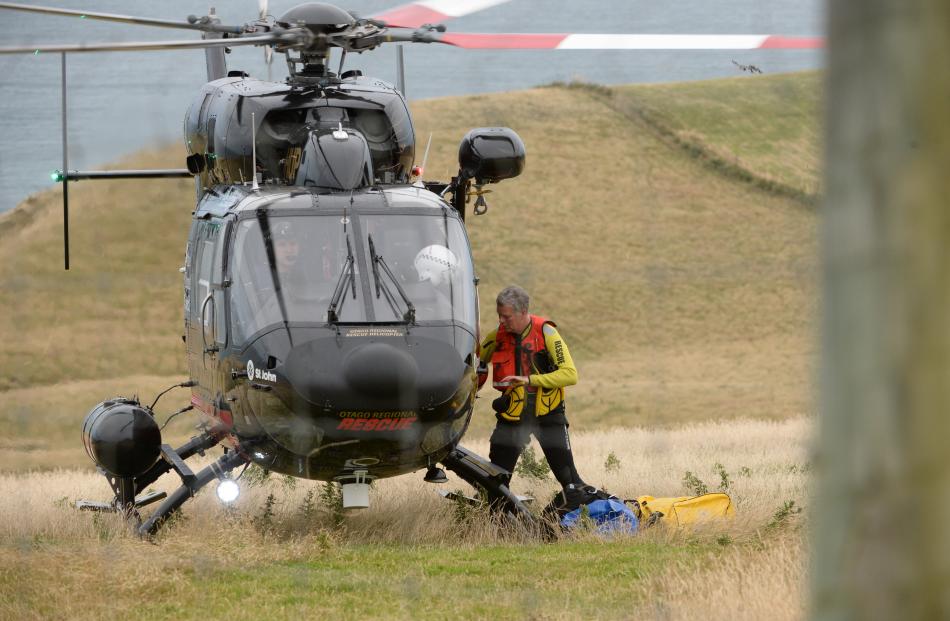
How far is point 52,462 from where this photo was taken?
26.0 metres

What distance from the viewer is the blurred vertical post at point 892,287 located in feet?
7.18

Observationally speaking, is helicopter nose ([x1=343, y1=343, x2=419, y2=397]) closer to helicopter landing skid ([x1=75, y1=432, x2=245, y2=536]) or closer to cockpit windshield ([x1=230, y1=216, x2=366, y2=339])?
cockpit windshield ([x1=230, y1=216, x2=366, y2=339])

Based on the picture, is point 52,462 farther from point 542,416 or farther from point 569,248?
point 569,248

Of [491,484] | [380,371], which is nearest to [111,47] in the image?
[380,371]

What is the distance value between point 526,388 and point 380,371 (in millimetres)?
2302

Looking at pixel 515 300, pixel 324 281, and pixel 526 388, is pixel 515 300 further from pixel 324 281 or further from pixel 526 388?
pixel 324 281

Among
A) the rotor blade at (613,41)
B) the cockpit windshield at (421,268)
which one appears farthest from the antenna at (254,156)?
the rotor blade at (613,41)

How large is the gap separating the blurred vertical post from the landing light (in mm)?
7157

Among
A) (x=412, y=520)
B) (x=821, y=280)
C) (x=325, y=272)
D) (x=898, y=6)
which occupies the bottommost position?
(x=412, y=520)

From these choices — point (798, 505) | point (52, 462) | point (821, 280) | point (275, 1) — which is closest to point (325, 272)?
point (798, 505)

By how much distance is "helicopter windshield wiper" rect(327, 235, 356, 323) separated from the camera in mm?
8422

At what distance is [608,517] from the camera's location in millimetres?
9359

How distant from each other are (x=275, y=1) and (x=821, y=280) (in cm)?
5993

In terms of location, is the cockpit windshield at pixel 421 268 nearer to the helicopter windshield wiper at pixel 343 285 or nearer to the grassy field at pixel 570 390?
the helicopter windshield wiper at pixel 343 285
